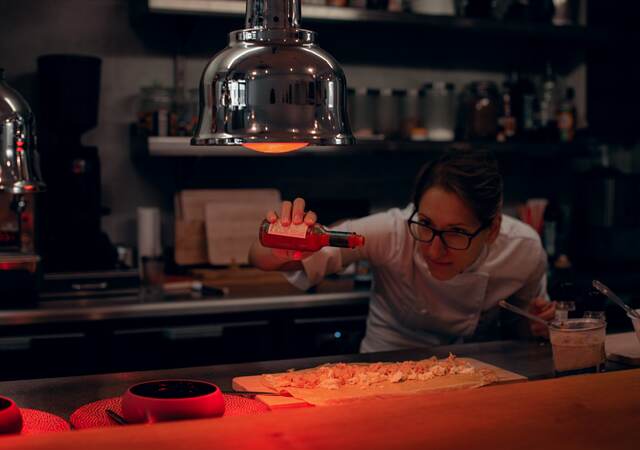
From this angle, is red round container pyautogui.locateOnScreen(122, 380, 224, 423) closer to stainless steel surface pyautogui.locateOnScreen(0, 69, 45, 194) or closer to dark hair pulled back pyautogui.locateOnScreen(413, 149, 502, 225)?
stainless steel surface pyautogui.locateOnScreen(0, 69, 45, 194)

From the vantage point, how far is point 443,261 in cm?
245

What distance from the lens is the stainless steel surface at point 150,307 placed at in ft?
9.91

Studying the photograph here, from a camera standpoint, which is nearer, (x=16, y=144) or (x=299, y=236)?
(x=16, y=144)

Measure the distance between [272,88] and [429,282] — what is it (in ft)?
4.06

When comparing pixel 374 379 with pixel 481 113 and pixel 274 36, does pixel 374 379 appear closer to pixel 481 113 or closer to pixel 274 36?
pixel 274 36

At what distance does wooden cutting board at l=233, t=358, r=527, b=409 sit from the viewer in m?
1.67

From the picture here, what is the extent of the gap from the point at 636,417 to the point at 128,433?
59 cm

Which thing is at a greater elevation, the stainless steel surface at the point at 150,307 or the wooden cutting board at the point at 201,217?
the wooden cutting board at the point at 201,217

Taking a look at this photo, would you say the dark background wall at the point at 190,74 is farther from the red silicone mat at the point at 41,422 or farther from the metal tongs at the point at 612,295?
the red silicone mat at the point at 41,422

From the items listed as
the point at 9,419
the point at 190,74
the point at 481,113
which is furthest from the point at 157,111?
the point at 9,419

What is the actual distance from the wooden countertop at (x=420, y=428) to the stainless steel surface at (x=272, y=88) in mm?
532

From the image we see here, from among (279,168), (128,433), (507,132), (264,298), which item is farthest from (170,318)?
(128,433)

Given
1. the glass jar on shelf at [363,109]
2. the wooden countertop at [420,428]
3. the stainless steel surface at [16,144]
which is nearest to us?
the wooden countertop at [420,428]

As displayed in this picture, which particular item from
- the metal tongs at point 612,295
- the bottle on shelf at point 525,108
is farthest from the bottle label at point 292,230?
the bottle on shelf at point 525,108
